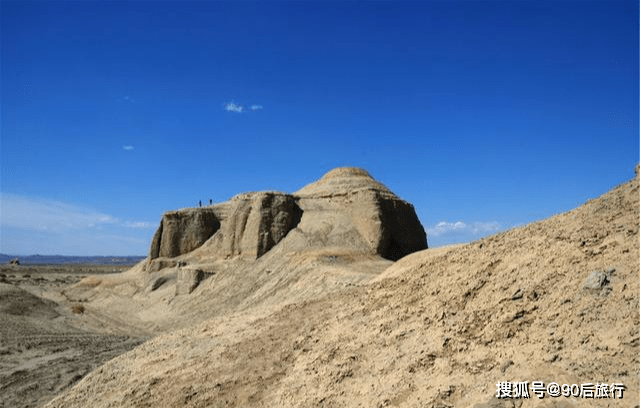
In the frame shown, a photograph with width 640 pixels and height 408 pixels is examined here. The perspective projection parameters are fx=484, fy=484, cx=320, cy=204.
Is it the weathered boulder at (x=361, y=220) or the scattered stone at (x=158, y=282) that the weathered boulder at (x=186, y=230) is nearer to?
the scattered stone at (x=158, y=282)

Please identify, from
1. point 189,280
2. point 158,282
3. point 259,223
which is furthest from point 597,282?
point 158,282

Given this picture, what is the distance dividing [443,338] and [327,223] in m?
18.9

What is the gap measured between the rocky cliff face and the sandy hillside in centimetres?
1306

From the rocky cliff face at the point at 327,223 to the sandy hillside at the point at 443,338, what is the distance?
1306 cm

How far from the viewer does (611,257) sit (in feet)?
19.0

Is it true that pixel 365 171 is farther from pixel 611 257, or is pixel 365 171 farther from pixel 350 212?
pixel 611 257

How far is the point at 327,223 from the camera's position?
25.0 m

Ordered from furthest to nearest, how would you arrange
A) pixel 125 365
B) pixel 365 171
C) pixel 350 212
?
pixel 365 171
pixel 350 212
pixel 125 365

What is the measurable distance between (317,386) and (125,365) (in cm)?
515

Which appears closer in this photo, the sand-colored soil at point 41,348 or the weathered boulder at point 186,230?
the sand-colored soil at point 41,348

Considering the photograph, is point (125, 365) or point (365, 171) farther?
point (365, 171)

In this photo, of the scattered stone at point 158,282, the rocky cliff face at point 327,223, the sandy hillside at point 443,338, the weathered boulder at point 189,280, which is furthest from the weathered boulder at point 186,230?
the sandy hillside at point 443,338

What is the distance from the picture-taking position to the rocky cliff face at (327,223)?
23641mm

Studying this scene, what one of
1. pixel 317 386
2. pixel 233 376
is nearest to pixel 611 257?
pixel 317 386
